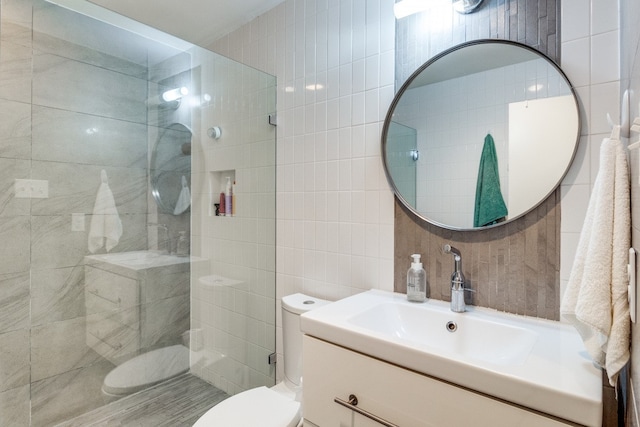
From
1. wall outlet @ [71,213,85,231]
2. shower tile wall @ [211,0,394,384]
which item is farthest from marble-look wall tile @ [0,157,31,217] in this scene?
shower tile wall @ [211,0,394,384]

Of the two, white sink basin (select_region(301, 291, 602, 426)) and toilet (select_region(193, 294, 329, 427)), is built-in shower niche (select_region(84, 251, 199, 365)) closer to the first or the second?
toilet (select_region(193, 294, 329, 427))

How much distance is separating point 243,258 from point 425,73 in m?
1.31

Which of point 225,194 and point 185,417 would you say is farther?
point 225,194

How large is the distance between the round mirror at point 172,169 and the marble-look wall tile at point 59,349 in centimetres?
68

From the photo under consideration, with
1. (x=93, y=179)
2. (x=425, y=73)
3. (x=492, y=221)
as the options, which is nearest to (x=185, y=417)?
(x=93, y=179)

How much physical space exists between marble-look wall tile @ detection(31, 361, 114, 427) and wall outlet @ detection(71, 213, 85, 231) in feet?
2.17

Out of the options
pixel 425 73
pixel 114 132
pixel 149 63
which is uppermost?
pixel 149 63

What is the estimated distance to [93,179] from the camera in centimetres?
152

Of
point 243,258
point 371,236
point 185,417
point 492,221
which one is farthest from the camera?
point 243,258

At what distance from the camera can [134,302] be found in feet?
5.61

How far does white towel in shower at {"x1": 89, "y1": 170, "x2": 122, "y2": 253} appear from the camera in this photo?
153 cm

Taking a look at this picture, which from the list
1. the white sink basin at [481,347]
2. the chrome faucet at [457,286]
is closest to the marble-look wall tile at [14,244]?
the white sink basin at [481,347]

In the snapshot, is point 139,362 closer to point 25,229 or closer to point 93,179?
point 25,229

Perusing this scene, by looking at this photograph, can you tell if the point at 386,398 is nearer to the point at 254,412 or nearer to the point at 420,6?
the point at 254,412
